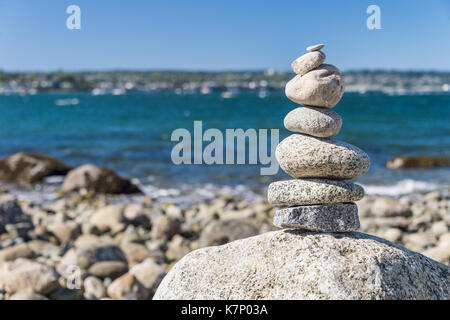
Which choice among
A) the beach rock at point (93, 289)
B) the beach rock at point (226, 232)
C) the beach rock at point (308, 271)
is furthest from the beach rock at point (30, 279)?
the beach rock at point (226, 232)

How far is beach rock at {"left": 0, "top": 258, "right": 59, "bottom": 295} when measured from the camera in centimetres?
656

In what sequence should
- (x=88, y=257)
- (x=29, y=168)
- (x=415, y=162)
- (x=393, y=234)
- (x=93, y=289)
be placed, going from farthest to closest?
1. (x=415, y=162)
2. (x=29, y=168)
3. (x=393, y=234)
4. (x=88, y=257)
5. (x=93, y=289)

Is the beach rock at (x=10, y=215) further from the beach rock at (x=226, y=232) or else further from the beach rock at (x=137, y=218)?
the beach rock at (x=226, y=232)

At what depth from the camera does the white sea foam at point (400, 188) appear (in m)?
14.6

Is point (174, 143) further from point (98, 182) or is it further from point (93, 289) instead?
point (93, 289)

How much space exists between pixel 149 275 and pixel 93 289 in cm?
76

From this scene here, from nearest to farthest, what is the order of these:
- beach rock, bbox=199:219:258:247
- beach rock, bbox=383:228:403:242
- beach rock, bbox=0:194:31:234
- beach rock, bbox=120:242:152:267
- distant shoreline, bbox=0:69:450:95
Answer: beach rock, bbox=120:242:152:267
beach rock, bbox=199:219:258:247
beach rock, bbox=383:228:403:242
beach rock, bbox=0:194:31:234
distant shoreline, bbox=0:69:450:95

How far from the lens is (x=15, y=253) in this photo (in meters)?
8.38

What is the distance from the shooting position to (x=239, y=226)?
30.1ft

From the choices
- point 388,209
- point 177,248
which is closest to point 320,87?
point 177,248

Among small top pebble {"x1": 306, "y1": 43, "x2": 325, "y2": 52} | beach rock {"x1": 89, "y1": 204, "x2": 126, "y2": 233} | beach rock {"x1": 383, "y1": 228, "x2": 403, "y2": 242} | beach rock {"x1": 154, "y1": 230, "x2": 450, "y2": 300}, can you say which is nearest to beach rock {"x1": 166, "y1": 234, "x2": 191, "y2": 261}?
beach rock {"x1": 89, "y1": 204, "x2": 126, "y2": 233}

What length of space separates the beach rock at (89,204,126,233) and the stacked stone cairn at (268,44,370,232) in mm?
6705

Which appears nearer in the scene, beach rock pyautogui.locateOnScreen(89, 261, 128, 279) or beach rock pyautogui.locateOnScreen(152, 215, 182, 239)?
beach rock pyautogui.locateOnScreen(89, 261, 128, 279)

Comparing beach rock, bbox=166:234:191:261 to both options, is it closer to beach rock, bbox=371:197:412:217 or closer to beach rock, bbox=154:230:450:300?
beach rock, bbox=371:197:412:217
